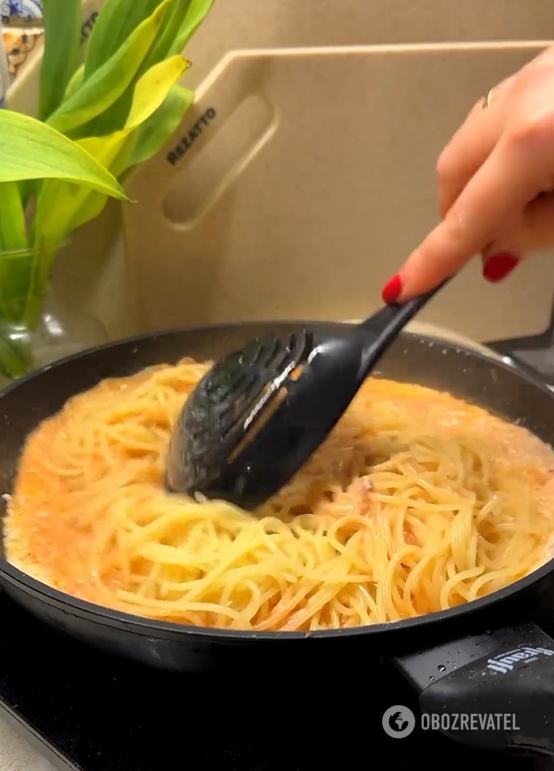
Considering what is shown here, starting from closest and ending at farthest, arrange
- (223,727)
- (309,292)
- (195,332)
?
(223,727) < (195,332) < (309,292)

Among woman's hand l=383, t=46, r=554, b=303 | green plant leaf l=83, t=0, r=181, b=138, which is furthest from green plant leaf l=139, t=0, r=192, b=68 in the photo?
woman's hand l=383, t=46, r=554, b=303

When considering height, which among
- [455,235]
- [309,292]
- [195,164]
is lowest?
[309,292]

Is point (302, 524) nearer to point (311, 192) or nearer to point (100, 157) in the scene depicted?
point (100, 157)

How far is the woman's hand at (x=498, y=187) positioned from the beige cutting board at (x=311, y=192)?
0.44m

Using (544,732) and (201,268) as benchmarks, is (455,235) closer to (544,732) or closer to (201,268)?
(544,732)

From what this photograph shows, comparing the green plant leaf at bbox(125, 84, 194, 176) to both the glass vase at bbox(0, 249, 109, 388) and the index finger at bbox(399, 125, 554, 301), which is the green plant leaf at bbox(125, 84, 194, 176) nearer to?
the glass vase at bbox(0, 249, 109, 388)

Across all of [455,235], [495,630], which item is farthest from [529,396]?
[495,630]

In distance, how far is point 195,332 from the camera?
3.52ft

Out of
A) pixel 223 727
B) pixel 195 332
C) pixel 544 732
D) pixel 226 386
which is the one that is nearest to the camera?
pixel 544 732

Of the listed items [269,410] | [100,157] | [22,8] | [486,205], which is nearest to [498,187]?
[486,205]

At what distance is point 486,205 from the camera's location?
2.11 feet

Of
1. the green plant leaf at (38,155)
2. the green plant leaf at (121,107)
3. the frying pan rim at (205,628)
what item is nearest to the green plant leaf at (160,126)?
the green plant leaf at (121,107)

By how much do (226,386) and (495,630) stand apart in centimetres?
35

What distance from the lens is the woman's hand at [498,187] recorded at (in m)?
0.61
